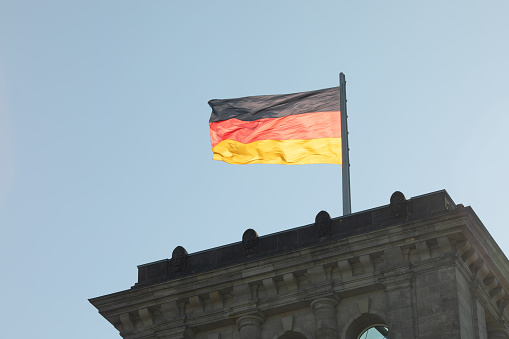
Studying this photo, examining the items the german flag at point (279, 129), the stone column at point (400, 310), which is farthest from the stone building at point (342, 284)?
the german flag at point (279, 129)

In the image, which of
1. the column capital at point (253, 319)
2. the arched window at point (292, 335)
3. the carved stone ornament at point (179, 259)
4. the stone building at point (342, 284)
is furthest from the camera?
the carved stone ornament at point (179, 259)

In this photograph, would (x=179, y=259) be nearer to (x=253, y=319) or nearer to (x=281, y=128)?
(x=253, y=319)

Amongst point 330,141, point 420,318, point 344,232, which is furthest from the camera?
point 330,141

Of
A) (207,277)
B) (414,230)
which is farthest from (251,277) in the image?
(414,230)

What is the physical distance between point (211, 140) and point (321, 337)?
12831 millimetres

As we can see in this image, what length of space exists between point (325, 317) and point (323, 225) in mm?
3684

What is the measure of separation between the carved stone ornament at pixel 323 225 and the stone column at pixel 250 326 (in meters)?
3.77

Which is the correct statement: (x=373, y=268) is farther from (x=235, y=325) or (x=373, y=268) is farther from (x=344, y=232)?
(x=235, y=325)

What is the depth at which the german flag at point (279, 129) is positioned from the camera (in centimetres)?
5669

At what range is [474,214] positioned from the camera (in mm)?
48000

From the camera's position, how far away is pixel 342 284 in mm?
49406

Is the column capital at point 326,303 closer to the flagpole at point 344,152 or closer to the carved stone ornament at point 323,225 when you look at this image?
the carved stone ornament at point 323,225

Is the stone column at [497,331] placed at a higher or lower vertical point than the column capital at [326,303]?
lower

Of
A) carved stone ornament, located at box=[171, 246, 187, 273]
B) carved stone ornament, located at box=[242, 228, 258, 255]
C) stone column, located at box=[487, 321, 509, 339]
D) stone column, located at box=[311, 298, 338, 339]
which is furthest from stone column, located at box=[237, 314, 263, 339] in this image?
stone column, located at box=[487, 321, 509, 339]
